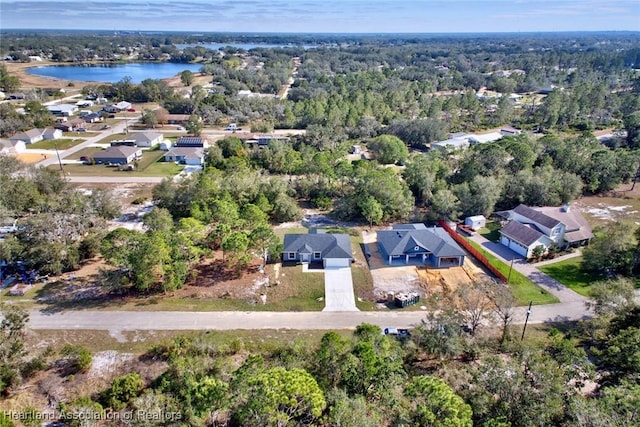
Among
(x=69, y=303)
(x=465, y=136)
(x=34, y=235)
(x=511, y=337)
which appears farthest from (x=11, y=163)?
(x=465, y=136)

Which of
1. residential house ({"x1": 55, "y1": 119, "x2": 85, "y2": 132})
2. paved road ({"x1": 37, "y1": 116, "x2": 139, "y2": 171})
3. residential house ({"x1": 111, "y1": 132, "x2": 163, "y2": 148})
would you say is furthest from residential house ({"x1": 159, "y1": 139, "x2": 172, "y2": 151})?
residential house ({"x1": 55, "y1": 119, "x2": 85, "y2": 132})

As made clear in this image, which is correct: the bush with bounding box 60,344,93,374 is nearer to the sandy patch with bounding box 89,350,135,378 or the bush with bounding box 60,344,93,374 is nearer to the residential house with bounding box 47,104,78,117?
the sandy patch with bounding box 89,350,135,378

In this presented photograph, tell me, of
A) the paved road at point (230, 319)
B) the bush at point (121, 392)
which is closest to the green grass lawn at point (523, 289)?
the paved road at point (230, 319)

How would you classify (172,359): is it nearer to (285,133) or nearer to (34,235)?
(34,235)

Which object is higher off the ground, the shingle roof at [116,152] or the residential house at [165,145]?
the shingle roof at [116,152]

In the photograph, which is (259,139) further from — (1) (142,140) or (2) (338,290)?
(2) (338,290)

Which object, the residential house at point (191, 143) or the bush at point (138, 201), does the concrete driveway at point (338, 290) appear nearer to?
the bush at point (138, 201)
